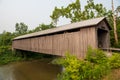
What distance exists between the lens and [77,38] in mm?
13883

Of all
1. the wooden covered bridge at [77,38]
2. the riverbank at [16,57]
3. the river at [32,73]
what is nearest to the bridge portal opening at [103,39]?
the wooden covered bridge at [77,38]

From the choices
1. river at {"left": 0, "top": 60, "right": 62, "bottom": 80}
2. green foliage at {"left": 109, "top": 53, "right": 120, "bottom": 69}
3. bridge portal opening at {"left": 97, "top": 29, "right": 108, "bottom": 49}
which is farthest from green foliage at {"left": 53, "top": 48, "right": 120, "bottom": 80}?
river at {"left": 0, "top": 60, "right": 62, "bottom": 80}

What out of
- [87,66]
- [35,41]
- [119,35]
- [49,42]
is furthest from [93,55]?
[119,35]

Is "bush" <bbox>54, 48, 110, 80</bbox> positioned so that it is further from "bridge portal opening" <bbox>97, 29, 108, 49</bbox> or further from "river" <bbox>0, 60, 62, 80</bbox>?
"river" <bbox>0, 60, 62, 80</bbox>

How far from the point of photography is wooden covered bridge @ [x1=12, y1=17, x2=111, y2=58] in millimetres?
12933

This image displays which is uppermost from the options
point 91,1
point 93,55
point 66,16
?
point 91,1

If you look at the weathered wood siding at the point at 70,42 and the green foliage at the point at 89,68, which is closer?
the green foliage at the point at 89,68

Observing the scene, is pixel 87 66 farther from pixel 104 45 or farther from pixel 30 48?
pixel 30 48

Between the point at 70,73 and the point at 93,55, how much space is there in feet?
7.76

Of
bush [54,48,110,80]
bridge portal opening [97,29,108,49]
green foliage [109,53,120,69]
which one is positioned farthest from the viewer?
bridge portal opening [97,29,108,49]

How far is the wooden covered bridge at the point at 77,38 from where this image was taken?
12.9m

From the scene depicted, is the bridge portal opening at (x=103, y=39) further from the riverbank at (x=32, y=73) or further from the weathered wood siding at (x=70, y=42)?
the riverbank at (x=32, y=73)

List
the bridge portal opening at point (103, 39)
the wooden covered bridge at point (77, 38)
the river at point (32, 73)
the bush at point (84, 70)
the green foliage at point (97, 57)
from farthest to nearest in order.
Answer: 1. the river at point (32, 73)
2. the bridge portal opening at point (103, 39)
3. the wooden covered bridge at point (77, 38)
4. the green foliage at point (97, 57)
5. the bush at point (84, 70)

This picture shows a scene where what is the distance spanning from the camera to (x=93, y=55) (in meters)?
11.1
